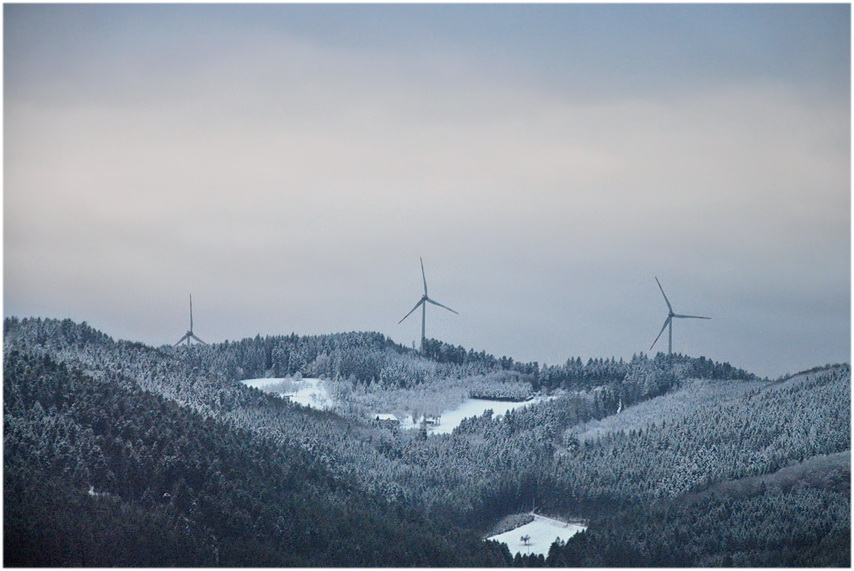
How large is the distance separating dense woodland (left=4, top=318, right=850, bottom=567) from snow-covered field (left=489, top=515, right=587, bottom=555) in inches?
89.3

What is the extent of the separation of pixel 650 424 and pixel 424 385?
3795 cm

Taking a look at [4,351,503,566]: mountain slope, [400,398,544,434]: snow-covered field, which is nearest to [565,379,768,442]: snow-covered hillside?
[400,398,544,434]: snow-covered field

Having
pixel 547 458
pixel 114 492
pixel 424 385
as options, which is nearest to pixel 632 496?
pixel 547 458

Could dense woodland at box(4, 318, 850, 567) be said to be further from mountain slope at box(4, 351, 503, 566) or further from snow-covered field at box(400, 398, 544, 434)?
snow-covered field at box(400, 398, 544, 434)

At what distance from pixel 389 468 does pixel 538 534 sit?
19.9 meters

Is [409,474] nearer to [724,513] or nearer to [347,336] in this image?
[724,513]

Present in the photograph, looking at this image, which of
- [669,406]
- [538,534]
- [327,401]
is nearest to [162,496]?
[538,534]

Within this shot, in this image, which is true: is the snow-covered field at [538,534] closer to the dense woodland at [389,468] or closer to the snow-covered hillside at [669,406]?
the dense woodland at [389,468]

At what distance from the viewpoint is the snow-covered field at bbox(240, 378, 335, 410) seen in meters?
166

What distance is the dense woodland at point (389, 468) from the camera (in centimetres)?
9862

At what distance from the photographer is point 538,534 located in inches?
4801

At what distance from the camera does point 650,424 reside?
150 m

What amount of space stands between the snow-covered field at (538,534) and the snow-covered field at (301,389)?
43.6 meters

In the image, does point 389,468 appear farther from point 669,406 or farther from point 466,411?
point 669,406
